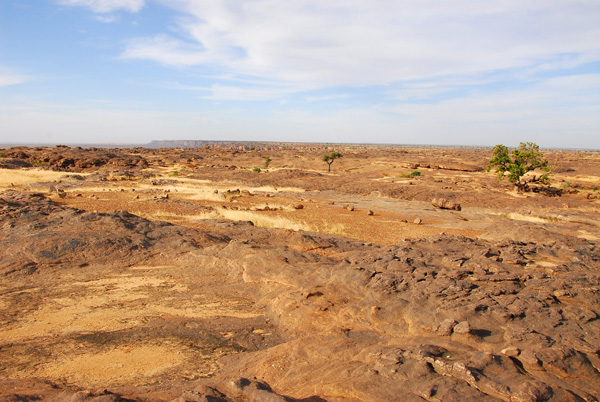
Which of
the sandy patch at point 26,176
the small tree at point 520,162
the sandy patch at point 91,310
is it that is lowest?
the sandy patch at point 91,310

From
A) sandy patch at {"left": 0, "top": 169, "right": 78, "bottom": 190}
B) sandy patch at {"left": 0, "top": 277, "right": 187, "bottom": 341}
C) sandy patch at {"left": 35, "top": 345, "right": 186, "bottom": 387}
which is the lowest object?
sandy patch at {"left": 35, "top": 345, "right": 186, "bottom": 387}

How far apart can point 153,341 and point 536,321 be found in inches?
248

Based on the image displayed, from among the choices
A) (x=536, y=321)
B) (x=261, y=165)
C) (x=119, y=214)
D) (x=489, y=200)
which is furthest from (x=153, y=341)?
(x=261, y=165)

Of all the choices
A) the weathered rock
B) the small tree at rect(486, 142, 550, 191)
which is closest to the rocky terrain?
the weathered rock

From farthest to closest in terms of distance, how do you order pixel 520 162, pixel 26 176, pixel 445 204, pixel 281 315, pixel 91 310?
pixel 26 176
pixel 520 162
pixel 445 204
pixel 91 310
pixel 281 315

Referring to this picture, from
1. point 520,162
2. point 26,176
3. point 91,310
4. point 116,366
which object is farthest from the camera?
point 26,176

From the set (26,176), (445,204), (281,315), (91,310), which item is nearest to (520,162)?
(445,204)

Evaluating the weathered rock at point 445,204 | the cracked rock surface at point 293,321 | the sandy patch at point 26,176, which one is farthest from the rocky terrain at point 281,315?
the sandy patch at point 26,176

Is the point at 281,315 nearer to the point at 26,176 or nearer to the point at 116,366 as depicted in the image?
→ the point at 116,366

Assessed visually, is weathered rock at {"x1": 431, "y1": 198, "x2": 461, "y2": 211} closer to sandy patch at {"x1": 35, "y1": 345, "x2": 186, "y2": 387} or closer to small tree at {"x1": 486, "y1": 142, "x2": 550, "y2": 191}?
small tree at {"x1": 486, "y1": 142, "x2": 550, "y2": 191}

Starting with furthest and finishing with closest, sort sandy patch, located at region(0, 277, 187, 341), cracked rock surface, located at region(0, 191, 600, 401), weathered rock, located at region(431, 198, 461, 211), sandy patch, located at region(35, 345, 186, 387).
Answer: weathered rock, located at region(431, 198, 461, 211), sandy patch, located at region(0, 277, 187, 341), sandy patch, located at region(35, 345, 186, 387), cracked rock surface, located at region(0, 191, 600, 401)

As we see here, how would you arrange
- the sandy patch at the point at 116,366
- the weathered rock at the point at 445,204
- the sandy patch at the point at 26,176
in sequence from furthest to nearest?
the sandy patch at the point at 26,176 → the weathered rock at the point at 445,204 → the sandy patch at the point at 116,366

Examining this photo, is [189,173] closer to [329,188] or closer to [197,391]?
[329,188]

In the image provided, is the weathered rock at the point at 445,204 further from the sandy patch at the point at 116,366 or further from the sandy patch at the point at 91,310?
the sandy patch at the point at 116,366
